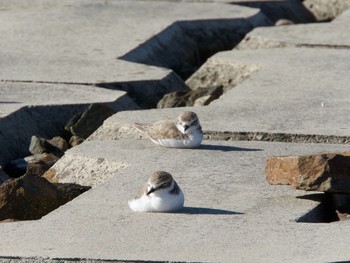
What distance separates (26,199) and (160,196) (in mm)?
743

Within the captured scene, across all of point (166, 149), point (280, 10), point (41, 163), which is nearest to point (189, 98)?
point (41, 163)

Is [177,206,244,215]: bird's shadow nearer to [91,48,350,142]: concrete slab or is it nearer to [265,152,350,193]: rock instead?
[265,152,350,193]: rock

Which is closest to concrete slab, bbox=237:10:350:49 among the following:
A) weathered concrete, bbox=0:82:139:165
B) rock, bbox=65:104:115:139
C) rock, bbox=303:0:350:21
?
rock, bbox=303:0:350:21

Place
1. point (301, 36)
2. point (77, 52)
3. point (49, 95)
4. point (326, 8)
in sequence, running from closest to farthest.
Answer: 1. point (49, 95)
2. point (77, 52)
3. point (301, 36)
4. point (326, 8)

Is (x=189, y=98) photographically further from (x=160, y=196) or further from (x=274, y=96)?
(x=160, y=196)

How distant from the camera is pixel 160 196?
507 centimetres

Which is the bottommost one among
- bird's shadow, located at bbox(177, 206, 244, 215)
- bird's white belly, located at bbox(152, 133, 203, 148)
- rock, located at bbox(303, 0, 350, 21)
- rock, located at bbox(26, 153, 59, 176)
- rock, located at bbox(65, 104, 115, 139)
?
rock, located at bbox(303, 0, 350, 21)

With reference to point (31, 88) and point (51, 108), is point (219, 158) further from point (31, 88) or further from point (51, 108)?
point (31, 88)

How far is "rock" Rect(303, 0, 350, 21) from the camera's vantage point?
11.8 m

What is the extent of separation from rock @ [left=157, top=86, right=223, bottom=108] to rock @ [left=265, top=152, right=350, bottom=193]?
2475 millimetres

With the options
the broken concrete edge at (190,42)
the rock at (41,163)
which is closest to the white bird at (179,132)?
the rock at (41,163)

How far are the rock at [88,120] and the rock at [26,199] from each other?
5.20 feet

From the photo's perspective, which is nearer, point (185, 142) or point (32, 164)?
point (185, 142)

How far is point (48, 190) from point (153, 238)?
1030 millimetres
